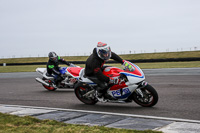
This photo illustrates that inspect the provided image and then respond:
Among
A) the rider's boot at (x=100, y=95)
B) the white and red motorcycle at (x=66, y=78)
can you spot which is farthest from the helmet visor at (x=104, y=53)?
the white and red motorcycle at (x=66, y=78)

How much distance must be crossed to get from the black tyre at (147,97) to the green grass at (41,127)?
7.71ft

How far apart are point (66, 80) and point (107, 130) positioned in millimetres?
7354

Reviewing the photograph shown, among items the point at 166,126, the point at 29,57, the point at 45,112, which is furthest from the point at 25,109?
the point at 29,57

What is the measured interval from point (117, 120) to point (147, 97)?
66.3 inches

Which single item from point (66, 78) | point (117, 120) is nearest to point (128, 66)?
point (117, 120)

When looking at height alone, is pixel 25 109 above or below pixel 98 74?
below

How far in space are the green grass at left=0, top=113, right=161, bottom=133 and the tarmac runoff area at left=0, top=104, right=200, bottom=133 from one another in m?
0.31

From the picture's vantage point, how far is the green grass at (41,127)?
4841 millimetres

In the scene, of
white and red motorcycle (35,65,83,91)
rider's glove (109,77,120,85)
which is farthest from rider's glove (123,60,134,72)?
white and red motorcycle (35,65,83,91)

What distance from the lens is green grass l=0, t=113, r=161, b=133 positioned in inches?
191

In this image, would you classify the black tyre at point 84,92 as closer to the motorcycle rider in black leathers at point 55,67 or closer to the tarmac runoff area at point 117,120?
the tarmac runoff area at point 117,120

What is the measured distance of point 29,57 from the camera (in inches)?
3137

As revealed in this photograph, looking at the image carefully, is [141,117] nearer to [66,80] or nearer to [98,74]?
[98,74]

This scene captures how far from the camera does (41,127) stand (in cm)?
520
